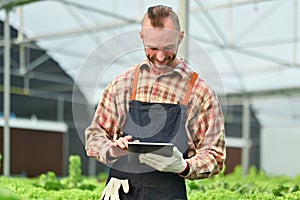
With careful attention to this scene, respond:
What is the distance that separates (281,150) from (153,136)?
1511 centimetres

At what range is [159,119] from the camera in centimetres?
200

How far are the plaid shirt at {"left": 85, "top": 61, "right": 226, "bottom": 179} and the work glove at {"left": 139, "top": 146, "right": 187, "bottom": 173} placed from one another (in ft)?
0.33

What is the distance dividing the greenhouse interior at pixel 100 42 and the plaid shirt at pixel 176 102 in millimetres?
2159

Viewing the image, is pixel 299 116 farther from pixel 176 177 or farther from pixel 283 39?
pixel 176 177

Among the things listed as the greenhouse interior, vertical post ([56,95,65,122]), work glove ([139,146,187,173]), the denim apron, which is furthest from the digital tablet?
vertical post ([56,95,65,122])

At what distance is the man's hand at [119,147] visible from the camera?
1849mm

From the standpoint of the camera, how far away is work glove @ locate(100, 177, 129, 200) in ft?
6.61

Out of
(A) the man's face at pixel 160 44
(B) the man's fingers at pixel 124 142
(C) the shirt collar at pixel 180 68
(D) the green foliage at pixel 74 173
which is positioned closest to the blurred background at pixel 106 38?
(D) the green foliage at pixel 74 173

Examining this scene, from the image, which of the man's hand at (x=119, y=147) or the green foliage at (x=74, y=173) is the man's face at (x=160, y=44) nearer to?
the man's hand at (x=119, y=147)

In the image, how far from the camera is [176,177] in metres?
2.04

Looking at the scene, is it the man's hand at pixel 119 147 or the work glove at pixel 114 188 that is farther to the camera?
the work glove at pixel 114 188

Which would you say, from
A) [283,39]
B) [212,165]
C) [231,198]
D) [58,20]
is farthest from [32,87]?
[212,165]

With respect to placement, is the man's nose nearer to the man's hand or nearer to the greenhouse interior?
the man's hand

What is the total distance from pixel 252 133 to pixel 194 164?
1782 cm
